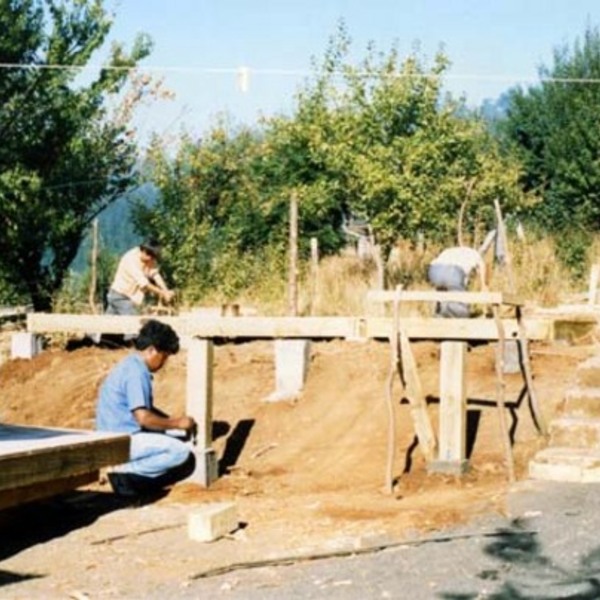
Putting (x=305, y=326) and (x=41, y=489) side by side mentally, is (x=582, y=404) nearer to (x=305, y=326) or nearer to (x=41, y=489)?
(x=305, y=326)

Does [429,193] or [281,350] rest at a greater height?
[429,193]

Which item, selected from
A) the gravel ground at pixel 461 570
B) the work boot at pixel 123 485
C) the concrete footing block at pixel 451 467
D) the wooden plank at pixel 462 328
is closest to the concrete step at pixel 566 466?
the concrete footing block at pixel 451 467

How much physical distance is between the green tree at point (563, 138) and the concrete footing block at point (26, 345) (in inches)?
594

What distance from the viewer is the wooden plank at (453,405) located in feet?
29.5

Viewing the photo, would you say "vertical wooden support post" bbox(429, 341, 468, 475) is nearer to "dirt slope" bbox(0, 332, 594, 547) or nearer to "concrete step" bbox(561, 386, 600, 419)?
"dirt slope" bbox(0, 332, 594, 547)

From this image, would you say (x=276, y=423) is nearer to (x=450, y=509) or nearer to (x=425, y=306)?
(x=450, y=509)

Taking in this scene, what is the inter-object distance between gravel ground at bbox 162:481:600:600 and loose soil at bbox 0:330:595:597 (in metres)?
0.31

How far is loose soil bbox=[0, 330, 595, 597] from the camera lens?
22.8 ft

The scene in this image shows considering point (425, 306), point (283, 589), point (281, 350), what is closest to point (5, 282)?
point (425, 306)

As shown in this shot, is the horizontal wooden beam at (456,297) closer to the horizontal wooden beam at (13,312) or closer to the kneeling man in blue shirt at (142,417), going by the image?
the kneeling man in blue shirt at (142,417)

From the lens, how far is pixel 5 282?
21.1m

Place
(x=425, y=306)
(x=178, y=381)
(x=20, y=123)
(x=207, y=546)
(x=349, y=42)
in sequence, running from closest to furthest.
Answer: (x=207, y=546)
(x=178, y=381)
(x=425, y=306)
(x=20, y=123)
(x=349, y=42)

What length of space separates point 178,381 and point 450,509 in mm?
5167

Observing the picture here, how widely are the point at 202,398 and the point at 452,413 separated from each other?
197 centimetres
